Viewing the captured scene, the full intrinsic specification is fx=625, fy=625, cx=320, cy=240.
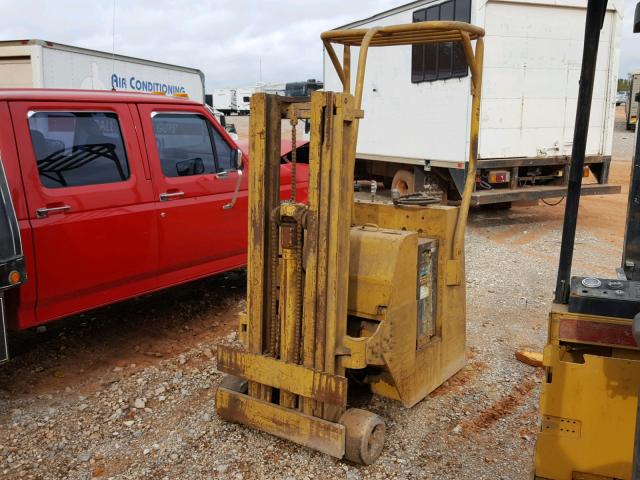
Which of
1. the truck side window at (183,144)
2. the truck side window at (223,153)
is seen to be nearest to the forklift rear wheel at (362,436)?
the truck side window at (183,144)

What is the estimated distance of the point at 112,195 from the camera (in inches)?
179

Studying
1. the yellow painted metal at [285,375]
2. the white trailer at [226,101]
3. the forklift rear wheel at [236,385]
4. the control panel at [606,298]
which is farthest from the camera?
the white trailer at [226,101]

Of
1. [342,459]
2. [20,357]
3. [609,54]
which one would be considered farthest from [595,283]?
[609,54]

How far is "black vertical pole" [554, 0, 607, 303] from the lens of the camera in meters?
2.64

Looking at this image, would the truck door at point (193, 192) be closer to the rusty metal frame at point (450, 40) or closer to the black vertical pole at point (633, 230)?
the rusty metal frame at point (450, 40)

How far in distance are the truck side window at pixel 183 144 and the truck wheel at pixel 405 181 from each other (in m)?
5.54

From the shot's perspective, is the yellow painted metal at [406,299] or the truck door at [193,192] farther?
the truck door at [193,192]

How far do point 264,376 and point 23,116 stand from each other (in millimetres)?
2354

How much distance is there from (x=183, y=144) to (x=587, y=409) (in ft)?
12.6

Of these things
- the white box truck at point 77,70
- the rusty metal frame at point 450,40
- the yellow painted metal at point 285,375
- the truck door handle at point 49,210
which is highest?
the white box truck at point 77,70

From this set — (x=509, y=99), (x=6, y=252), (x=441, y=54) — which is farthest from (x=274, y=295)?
(x=441, y=54)

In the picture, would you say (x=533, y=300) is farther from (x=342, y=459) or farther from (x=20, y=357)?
(x=20, y=357)

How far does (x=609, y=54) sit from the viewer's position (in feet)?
31.0

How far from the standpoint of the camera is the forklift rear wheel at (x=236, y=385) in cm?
374
